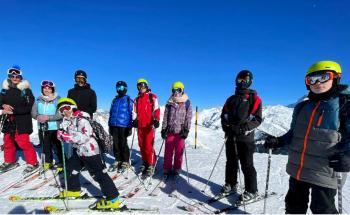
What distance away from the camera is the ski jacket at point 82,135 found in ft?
18.5

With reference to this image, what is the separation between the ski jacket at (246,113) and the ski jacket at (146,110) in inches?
98.8

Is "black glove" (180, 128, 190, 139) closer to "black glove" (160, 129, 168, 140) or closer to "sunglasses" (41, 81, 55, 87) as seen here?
"black glove" (160, 129, 168, 140)

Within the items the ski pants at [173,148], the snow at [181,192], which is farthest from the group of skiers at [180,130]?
the snow at [181,192]

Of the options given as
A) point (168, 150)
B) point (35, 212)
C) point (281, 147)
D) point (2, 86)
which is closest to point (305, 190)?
point (281, 147)

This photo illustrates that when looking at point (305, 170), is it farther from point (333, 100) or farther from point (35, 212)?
point (35, 212)

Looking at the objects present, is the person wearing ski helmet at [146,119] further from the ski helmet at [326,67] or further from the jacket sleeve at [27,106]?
the ski helmet at [326,67]

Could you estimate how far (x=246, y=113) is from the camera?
5.99 metres

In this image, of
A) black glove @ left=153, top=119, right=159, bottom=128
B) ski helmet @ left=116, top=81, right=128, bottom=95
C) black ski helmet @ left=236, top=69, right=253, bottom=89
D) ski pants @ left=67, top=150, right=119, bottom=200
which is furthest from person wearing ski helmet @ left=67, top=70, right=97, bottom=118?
black ski helmet @ left=236, top=69, right=253, bottom=89

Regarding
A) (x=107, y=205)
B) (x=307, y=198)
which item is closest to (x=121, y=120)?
A: (x=107, y=205)

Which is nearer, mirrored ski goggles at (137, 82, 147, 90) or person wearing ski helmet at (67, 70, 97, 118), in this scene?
mirrored ski goggles at (137, 82, 147, 90)

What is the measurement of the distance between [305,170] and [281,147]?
0.63 m

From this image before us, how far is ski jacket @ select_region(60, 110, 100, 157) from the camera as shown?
5.63 m

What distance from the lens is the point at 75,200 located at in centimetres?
620

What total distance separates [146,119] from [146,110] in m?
0.25
